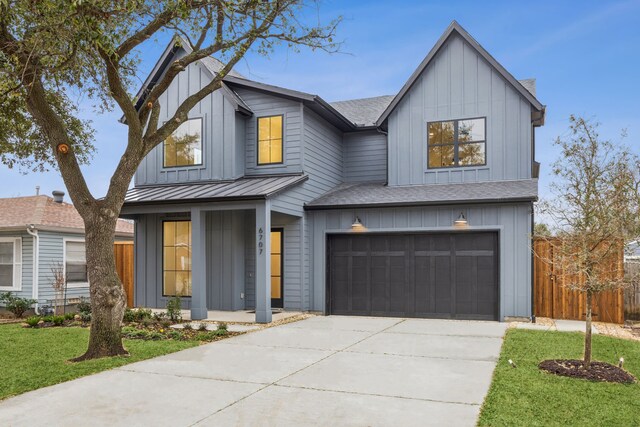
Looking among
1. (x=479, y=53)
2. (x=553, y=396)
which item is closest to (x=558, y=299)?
(x=479, y=53)

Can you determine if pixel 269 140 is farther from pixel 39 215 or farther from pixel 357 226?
pixel 39 215

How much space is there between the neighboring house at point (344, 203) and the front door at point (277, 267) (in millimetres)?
40

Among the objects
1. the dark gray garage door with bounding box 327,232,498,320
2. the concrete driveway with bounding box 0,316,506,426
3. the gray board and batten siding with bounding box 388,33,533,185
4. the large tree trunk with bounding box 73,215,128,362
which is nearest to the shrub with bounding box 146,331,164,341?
the concrete driveway with bounding box 0,316,506,426

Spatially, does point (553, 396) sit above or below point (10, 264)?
below

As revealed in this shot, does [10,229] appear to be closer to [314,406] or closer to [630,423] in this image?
[314,406]

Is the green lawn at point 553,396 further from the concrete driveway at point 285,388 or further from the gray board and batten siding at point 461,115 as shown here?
the gray board and batten siding at point 461,115

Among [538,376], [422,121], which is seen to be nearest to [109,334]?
[538,376]

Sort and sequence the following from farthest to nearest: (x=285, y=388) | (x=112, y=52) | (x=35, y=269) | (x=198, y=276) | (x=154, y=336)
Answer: (x=35, y=269), (x=198, y=276), (x=154, y=336), (x=112, y=52), (x=285, y=388)

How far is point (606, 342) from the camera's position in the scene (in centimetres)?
904

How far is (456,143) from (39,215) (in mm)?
12898

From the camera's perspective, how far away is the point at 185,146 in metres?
14.6

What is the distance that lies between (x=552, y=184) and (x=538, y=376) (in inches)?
103

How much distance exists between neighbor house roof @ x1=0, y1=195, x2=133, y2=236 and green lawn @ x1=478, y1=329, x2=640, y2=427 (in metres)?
13.8

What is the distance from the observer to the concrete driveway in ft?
16.1
